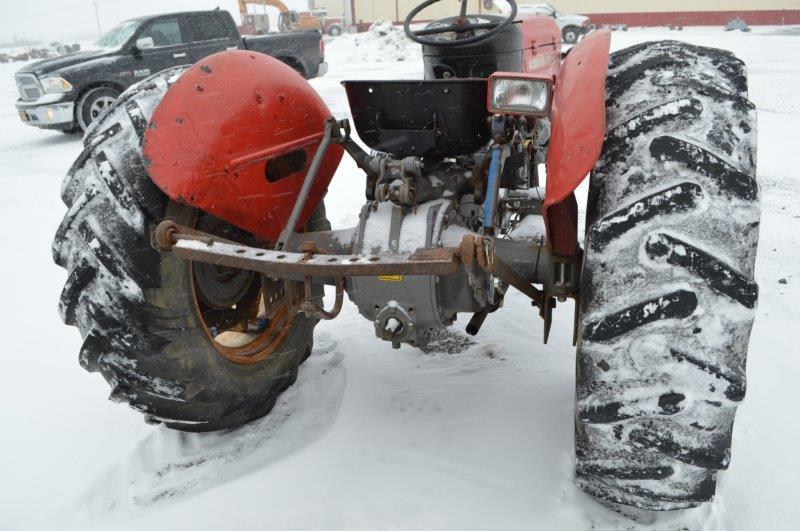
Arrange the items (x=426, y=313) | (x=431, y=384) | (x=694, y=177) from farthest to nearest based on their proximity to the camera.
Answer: (x=431, y=384) → (x=426, y=313) → (x=694, y=177)

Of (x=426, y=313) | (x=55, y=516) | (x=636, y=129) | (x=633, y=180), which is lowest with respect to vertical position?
(x=55, y=516)

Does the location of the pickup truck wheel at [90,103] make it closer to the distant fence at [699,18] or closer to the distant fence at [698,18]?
the distant fence at [698,18]

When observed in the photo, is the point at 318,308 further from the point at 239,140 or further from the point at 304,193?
the point at 239,140

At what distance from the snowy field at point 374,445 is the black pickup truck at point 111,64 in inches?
287

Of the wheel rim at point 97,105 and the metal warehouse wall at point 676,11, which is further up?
the metal warehouse wall at point 676,11

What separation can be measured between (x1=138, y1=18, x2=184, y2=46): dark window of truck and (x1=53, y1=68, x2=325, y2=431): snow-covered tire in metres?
9.34

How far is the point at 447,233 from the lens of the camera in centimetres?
232

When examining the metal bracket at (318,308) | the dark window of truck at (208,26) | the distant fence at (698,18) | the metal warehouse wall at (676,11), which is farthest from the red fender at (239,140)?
the distant fence at (698,18)

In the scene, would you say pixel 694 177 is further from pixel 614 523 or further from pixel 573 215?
pixel 614 523

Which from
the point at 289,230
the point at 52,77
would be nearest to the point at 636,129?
the point at 289,230

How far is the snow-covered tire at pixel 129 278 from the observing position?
222 cm

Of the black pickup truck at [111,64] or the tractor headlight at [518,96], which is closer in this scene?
the tractor headlight at [518,96]

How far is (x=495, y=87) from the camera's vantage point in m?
2.17

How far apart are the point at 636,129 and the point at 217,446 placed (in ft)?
6.85
